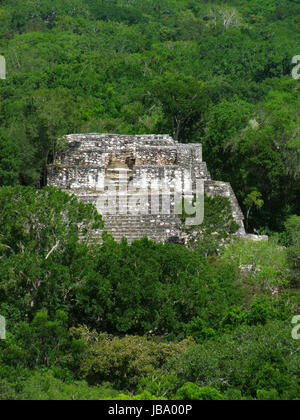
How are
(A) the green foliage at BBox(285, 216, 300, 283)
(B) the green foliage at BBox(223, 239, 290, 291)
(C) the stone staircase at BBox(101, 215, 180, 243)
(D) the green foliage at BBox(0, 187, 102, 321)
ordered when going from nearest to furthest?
1. (D) the green foliage at BBox(0, 187, 102, 321)
2. (B) the green foliage at BBox(223, 239, 290, 291)
3. (A) the green foliage at BBox(285, 216, 300, 283)
4. (C) the stone staircase at BBox(101, 215, 180, 243)

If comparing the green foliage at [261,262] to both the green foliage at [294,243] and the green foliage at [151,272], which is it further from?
the green foliage at [294,243]

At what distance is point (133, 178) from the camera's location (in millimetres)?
23219

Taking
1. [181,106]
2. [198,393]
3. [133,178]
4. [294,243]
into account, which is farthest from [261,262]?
[181,106]

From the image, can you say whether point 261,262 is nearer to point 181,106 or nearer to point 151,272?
point 151,272

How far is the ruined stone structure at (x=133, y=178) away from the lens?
21.3m

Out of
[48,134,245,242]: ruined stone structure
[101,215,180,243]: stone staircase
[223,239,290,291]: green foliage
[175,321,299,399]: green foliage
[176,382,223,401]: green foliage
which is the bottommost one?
[176,382,223,401]: green foliage

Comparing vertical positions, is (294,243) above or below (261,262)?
above

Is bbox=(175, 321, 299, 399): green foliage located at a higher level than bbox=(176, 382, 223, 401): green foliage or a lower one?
higher

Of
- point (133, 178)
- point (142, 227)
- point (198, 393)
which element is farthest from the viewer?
point (133, 178)

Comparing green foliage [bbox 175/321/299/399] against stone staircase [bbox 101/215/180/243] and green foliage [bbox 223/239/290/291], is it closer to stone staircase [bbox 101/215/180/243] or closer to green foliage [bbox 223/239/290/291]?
green foliage [bbox 223/239/290/291]

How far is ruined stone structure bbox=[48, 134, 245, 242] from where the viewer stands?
837 inches

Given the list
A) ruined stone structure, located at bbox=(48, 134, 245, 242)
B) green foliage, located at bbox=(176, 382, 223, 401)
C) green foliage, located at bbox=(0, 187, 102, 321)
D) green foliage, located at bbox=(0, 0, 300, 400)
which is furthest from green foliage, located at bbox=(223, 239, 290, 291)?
green foliage, located at bbox=(176, 382, 223, 401)

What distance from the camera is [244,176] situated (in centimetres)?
2589

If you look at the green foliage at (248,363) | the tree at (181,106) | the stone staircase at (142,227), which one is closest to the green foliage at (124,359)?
the green foliage at (248,363)
